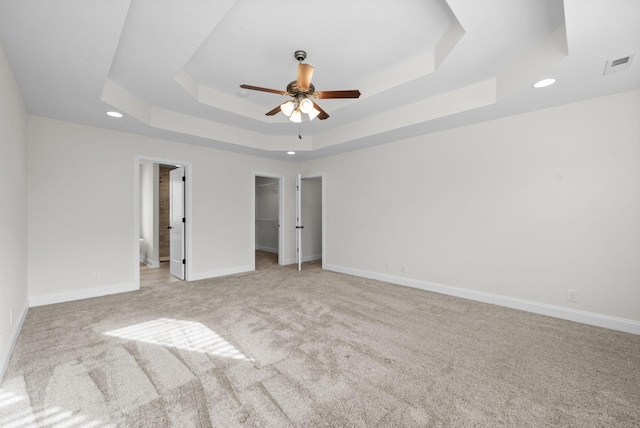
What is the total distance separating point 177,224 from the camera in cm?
515

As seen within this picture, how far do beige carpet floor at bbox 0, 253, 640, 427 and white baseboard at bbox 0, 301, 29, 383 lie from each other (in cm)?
6

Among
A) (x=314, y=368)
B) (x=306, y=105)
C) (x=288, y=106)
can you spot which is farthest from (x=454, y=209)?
(x=314, y=368)

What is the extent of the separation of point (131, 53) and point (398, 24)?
2.44m

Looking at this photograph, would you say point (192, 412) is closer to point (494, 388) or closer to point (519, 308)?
point (494, 388)

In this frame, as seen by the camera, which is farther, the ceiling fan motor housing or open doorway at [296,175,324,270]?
open doorway at [296,175,324,270]

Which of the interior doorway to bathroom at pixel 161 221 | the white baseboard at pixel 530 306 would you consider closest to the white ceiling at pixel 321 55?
the interior doorway to bathroom at pixel 161 221

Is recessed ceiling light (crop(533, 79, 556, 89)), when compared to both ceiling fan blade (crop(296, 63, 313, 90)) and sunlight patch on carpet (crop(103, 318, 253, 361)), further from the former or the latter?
sunlight patch on carpet (crop(103, 318, 253, 361))

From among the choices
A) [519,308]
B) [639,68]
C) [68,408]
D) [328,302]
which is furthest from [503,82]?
[68,408]

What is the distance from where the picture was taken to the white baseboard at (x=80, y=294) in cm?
355

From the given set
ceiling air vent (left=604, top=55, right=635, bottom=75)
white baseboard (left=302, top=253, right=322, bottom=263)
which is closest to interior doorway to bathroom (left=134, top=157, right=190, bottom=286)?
white baseboard (left=302, top=253, right=322, bottom=263)

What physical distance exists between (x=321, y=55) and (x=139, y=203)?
11.7ft

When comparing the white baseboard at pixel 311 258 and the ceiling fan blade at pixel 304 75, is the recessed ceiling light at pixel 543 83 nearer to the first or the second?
the ceiling fan blade at pixel 304 75

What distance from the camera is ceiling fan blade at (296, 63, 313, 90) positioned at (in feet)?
8.07

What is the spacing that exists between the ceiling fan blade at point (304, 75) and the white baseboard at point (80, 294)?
3.89 metres
